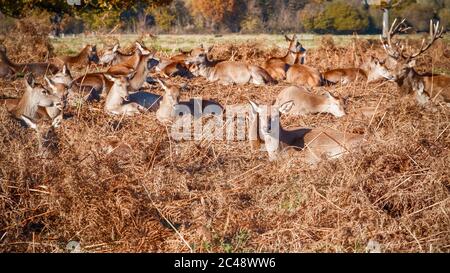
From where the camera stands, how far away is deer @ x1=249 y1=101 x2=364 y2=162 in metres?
8.80

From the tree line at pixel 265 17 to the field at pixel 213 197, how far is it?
3726cm

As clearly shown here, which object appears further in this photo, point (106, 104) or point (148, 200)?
point (106, 104)

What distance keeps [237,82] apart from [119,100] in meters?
3.98

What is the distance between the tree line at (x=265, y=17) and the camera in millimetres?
50656

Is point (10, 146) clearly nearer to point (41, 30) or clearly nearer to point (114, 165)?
point (114, 165)

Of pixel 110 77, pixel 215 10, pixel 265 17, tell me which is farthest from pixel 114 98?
pixel 215 10

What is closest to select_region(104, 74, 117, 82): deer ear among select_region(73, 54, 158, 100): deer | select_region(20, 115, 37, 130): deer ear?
select_region(73, 54, 158, 100): deer

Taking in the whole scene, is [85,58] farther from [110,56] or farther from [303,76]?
[303,76]

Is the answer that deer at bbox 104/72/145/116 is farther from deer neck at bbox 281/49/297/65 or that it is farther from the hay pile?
the hay pile

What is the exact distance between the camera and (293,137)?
31.4 feet

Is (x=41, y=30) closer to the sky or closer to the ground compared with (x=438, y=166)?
closer to the ground
